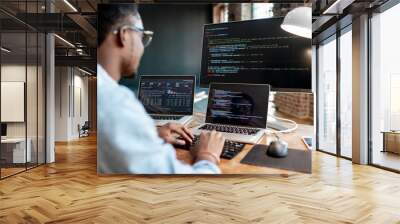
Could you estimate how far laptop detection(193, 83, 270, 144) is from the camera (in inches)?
138

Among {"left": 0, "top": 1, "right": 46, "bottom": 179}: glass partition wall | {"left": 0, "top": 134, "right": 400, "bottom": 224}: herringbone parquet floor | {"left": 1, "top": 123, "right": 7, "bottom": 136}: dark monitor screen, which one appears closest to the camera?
{"left": 0, "top": 134, "right": 400, "bottom": 224}: herringbone parquet floor

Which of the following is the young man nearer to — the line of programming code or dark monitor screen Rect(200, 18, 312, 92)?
the line of programming code

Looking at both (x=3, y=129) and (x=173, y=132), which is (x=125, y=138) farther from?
(x=3, y=129)

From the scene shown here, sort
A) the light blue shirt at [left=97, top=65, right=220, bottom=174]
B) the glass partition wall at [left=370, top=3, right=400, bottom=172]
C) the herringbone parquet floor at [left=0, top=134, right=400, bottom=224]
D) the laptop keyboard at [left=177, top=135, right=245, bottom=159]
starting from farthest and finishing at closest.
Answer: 1. the glass partition wall at [left=370, top=3, right=400, bottom=172]
2. the herringbone parquet floor at [left=0, top=134, right=400, bottom=224]
3. the laptop keyboard at [left=177, top=135, right=245, bottom=159]
4. the light blue shirt at [left=97, top=65, right=220, bottom=174]

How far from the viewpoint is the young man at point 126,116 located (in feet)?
10.9

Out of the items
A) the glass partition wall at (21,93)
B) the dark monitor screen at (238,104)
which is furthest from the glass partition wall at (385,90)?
the glass partition wall at (21,93)

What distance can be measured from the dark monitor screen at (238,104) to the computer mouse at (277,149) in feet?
0.66

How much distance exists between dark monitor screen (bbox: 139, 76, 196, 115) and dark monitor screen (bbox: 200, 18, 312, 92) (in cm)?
18

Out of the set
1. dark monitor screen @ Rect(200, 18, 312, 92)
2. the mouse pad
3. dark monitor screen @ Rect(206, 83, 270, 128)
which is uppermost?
dark monitor screen @ Rect(200, 18, 312, 92)

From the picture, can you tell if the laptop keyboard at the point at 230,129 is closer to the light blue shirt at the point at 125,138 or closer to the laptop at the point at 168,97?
the laptop at the point at 168,97

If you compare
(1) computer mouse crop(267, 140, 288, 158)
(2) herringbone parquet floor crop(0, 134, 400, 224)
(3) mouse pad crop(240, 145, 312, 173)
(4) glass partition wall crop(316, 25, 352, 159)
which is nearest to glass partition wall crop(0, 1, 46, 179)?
(2) herringbone parquet floor crop(0, 134, 400, 224)

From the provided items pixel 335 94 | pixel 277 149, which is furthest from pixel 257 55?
pixel 335 94

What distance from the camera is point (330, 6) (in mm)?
5789

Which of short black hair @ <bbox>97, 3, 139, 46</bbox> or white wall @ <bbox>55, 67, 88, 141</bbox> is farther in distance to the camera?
white wall @ <bbox>55, 67, 88, 141</bbox>
